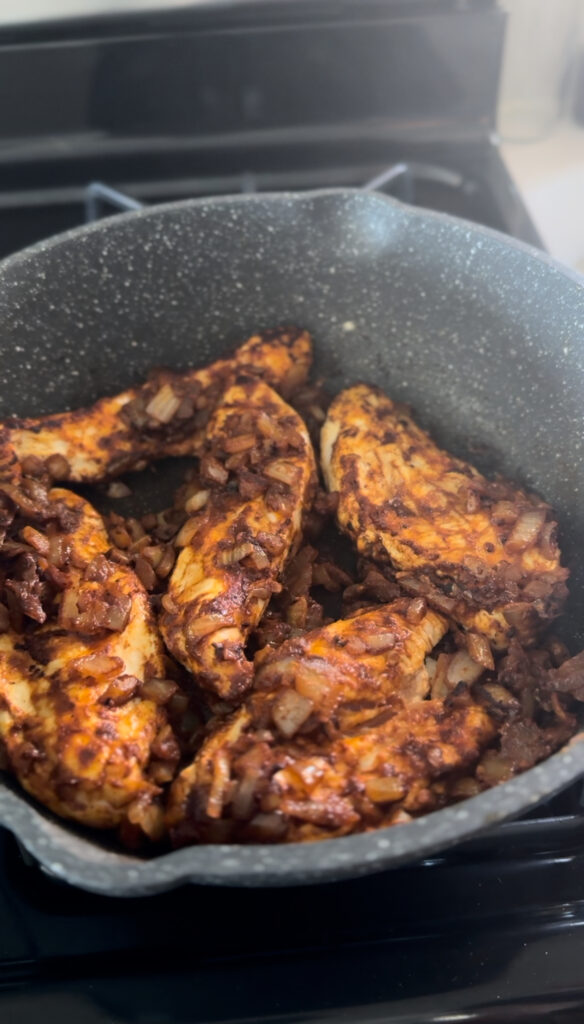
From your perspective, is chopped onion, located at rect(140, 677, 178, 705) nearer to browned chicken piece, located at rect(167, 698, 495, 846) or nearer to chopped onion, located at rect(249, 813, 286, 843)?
browned chicken piece, located at rect(167, 698, 495, 846)

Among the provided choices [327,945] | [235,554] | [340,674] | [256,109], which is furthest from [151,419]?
[256,109]

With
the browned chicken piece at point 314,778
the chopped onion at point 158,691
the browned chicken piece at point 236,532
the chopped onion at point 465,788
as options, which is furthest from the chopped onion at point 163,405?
the chopped onion at point 465,788

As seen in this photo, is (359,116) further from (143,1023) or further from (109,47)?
(143,1023)

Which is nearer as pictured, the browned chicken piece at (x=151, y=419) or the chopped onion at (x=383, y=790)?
the chopped onion at (x=383, y=790)

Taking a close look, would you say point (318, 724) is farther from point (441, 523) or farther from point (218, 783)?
point (441, 523)

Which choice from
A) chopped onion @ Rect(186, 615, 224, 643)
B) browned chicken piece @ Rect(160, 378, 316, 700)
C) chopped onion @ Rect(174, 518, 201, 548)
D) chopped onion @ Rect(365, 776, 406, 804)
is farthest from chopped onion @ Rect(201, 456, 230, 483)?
chopped onion @ Rect(365, 776, 406, 804)

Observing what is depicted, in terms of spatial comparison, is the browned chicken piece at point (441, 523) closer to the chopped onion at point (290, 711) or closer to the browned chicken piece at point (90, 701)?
the chopped onion at point (290, 711)

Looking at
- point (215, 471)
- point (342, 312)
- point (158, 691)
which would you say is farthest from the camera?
point (342, 312)

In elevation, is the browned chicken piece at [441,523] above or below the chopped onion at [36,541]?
above
